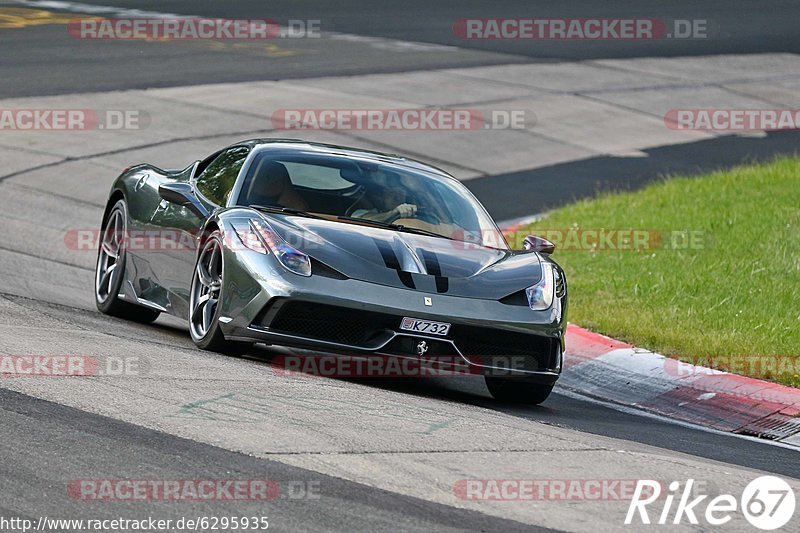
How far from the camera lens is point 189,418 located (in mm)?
5977

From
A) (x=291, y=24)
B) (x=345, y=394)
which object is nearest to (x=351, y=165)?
(x=345, y=394)

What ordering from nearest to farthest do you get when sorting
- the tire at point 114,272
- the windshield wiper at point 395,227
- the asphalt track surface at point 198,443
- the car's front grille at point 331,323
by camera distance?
the asphalt track surface at point 198,443, the car's front grille at point 331,323, the windshield wiper at point 395,227, the tire at point 114,272

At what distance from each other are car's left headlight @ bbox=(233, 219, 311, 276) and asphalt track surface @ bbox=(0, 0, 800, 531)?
2.07 ft

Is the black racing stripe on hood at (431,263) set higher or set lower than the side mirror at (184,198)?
lower

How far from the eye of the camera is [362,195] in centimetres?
861

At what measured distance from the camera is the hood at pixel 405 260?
24.9ft

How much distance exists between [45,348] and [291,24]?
67.8 feet

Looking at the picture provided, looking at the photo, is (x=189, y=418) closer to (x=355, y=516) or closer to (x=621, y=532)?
(x=355, y=516)

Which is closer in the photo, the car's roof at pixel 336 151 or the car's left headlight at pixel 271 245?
the car's left headlight at pixel 271 245

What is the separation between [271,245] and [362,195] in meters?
1.10

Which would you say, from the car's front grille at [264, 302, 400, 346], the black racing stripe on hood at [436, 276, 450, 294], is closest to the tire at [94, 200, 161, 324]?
the car's front grille at [264, 302, 400, 346]

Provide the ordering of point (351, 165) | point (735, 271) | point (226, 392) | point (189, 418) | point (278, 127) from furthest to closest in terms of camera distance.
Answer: point (278, 127) < point (735, 271) < point (351, 165) < point (226, 392) < point (189, 418)

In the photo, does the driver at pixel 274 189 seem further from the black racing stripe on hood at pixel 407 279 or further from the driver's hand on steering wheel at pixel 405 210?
the black racing stripe on hood at pixel 407 279

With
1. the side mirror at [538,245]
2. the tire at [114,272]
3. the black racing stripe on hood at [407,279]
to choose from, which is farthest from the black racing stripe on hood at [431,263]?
the tire at [114,272]
